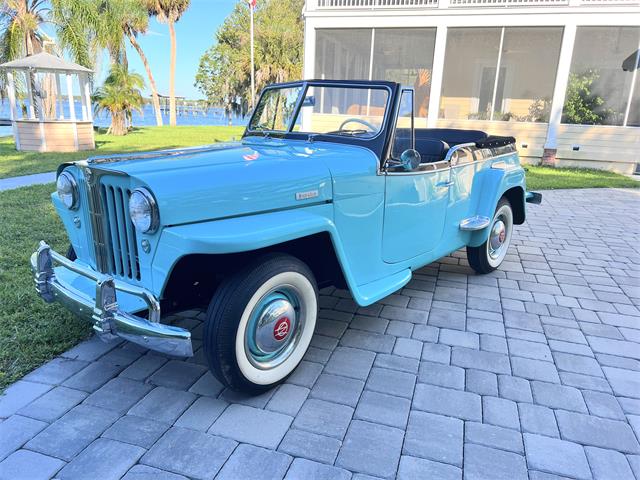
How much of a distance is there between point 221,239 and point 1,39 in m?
16.9

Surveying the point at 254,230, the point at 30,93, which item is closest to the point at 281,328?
the point at 254,230

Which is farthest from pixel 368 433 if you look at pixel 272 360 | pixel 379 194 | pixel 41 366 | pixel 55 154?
pixel 55 154

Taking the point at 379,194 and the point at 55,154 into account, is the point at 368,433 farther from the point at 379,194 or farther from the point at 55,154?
the point at 55,154

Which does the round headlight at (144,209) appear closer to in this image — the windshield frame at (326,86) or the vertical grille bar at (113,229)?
the vertical grille bar at (113,229)

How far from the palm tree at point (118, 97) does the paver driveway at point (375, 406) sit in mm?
18163

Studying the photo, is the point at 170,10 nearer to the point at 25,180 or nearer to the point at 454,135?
the point at 25,180

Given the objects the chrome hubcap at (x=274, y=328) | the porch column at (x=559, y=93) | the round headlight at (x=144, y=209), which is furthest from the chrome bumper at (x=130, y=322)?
the porch column at (x=559, y=93)

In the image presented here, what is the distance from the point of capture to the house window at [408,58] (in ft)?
43.3

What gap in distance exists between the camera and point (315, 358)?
2.88 metres

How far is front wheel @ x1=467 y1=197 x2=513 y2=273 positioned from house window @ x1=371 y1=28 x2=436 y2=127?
927 cm

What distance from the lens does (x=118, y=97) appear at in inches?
741

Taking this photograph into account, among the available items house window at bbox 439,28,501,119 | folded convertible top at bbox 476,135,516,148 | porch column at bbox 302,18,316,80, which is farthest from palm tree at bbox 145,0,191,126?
folded convertible top at bbox 476,135,516,148

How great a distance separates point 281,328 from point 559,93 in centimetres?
1260

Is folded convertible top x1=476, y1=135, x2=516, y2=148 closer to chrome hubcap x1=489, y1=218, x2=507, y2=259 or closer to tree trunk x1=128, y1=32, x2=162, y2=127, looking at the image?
chrome hubcap x1=489, y1=218, x2=507, y2=259
